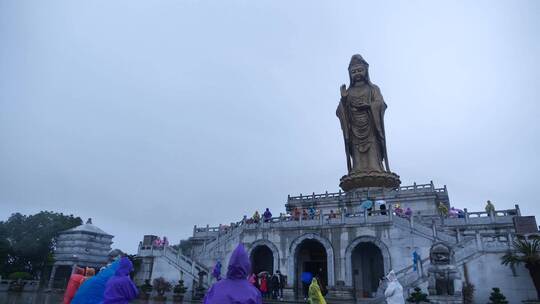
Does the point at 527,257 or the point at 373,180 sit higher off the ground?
the point at 373,180

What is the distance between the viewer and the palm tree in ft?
52.0

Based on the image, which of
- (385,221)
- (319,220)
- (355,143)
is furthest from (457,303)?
(355,143)

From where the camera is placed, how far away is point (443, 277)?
1555cm

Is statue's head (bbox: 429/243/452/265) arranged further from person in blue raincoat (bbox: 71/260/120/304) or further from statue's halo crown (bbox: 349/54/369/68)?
statue's halo crown (bbox: 349/54/369/68)

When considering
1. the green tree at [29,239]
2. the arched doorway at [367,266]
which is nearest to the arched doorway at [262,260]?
the arched doorway at [367,266]

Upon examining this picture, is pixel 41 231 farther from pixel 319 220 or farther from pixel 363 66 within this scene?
pixel 363 66

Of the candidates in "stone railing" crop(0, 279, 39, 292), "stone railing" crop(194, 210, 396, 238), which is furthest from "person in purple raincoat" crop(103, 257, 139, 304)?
"stone railing" crop(0, 279, 39, 292)

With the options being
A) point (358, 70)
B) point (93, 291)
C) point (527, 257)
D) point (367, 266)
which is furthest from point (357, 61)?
point (93, 291)

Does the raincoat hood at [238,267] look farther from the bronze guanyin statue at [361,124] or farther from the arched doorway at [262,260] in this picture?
the bronze guanyin statue at [361,124]

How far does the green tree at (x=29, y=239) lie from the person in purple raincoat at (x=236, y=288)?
134ft

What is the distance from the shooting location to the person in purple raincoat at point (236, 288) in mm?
4676

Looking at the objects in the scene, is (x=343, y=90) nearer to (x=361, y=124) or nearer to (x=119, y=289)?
(x=361, y=124)

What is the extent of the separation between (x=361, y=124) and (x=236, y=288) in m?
34.1

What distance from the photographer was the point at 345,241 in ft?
77.4
